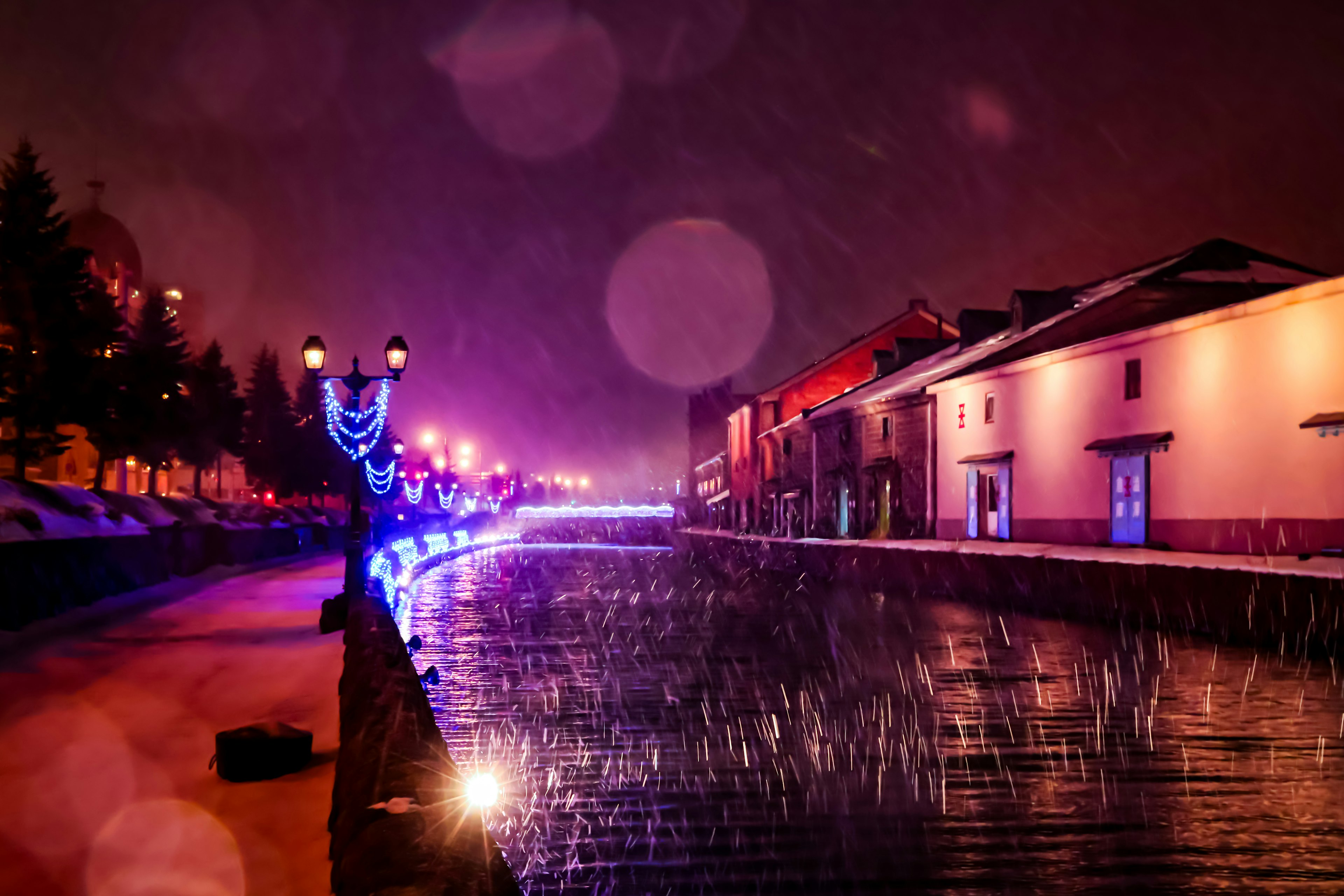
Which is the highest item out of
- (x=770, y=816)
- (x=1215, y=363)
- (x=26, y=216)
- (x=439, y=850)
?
(x=26, y=216)

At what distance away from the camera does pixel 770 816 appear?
761 cm

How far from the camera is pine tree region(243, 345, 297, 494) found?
105 metres

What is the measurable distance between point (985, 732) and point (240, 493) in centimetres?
16440

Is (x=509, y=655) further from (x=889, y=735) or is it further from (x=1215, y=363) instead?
(x=1215, y=363)

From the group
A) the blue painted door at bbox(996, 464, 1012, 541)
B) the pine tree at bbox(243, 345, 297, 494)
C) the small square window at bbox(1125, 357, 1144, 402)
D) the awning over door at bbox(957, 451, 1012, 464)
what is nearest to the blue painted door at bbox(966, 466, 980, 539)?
the awning over door at bbox(957, 451, 1012, 464)

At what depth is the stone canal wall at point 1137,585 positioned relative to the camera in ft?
57.4

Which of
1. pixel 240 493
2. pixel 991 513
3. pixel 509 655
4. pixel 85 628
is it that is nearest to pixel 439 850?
pixel 509 655

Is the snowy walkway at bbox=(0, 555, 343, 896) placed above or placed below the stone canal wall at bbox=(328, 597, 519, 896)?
below

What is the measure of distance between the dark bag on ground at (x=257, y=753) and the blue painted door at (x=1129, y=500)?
29537mm

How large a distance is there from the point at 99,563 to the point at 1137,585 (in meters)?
18.9

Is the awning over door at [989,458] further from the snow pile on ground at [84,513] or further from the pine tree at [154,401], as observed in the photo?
the pine tree at [154,401]

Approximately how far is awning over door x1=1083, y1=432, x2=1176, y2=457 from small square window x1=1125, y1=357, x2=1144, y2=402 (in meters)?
1.12

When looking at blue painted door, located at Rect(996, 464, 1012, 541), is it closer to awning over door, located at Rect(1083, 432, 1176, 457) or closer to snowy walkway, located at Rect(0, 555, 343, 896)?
awning over door, located at Rect(1083, 432, 1176, 457)

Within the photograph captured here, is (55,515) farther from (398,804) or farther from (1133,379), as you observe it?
(1133,379)
